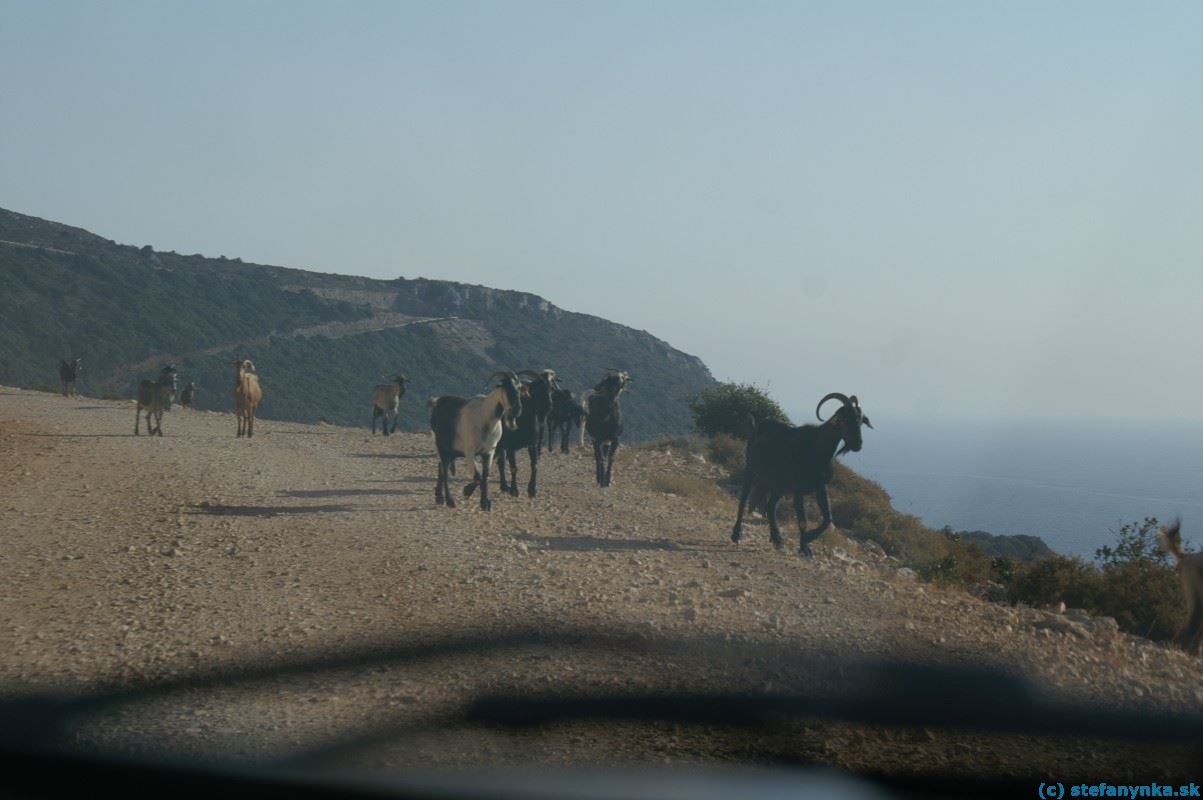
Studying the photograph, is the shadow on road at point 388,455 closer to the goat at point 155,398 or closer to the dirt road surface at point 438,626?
the goat at point 155,398

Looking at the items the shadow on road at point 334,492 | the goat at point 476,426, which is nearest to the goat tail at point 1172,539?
the goat at point 476,426

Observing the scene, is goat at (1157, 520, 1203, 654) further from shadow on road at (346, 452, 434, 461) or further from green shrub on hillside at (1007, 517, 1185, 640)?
shadow on road at (346, 452, 434, 461)

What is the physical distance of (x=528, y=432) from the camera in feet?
54.8

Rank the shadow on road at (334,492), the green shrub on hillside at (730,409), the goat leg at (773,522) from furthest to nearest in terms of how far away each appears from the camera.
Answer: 1. the green shrub on hillside at (730,409)
2. the shadow on road at (334,492)
3. the goat leg at (773,522)

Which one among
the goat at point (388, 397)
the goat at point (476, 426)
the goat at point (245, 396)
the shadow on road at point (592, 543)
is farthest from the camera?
the goat at point (388, 397)

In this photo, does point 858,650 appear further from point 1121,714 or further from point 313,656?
point 313,656

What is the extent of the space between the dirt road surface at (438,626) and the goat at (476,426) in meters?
0.54

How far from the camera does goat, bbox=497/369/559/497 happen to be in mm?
16542

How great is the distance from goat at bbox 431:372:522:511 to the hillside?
41.6 metres

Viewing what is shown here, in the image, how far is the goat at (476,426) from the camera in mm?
14648

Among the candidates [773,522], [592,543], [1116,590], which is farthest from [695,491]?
[592,543]

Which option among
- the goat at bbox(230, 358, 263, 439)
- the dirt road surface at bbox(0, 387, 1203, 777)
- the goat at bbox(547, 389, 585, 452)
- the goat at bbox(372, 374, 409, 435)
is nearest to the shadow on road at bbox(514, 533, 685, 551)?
the dirt road surface at bbox(0, 387, 1203, 777)

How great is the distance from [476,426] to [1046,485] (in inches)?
2448

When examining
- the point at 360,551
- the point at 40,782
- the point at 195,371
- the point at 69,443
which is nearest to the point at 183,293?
the point at 195,371
